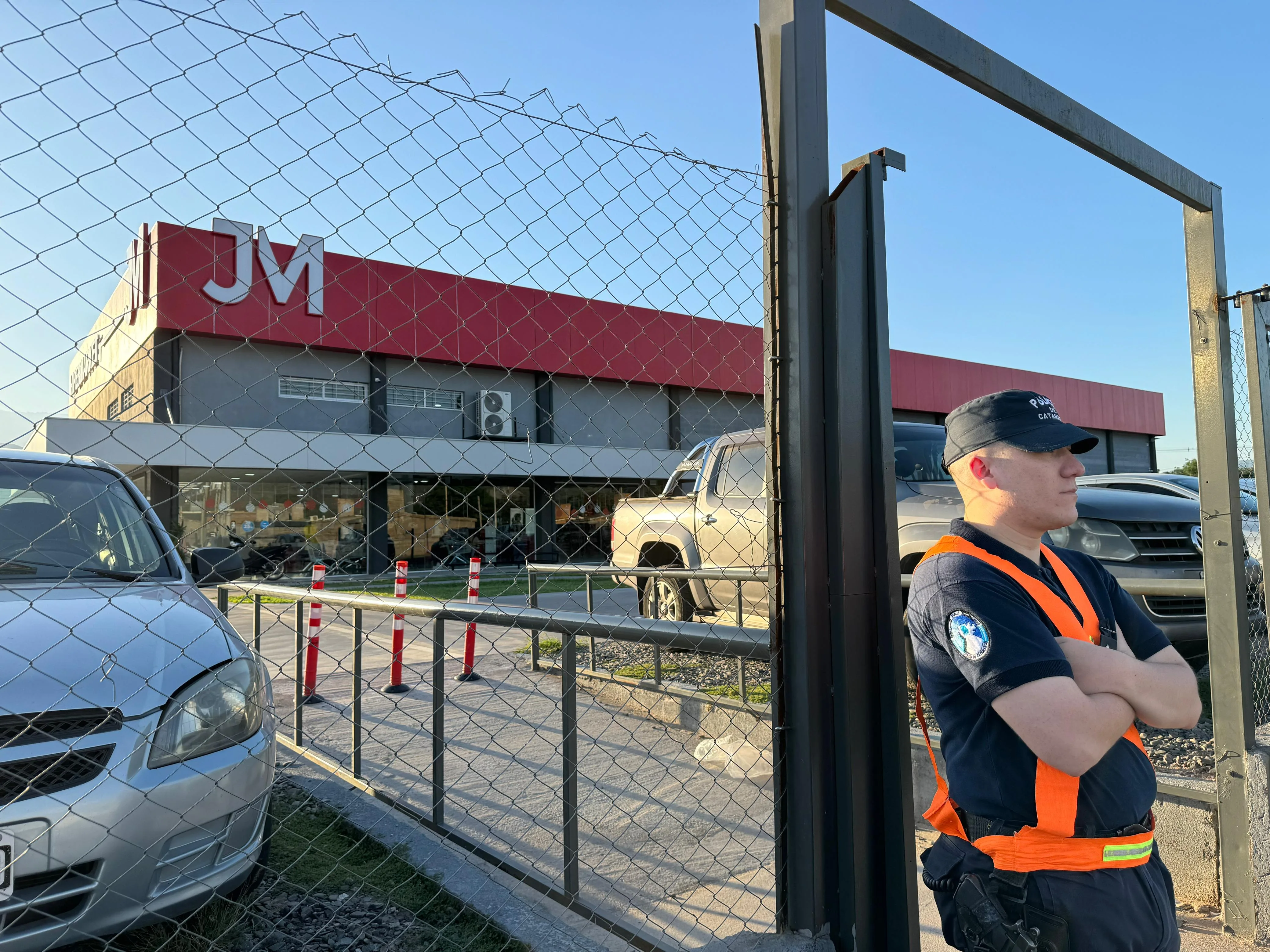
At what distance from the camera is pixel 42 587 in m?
2.68

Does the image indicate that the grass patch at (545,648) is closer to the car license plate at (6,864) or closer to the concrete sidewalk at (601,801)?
the concrete sidewalk at (601,801)

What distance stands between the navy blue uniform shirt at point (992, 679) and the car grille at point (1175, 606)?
3982mm

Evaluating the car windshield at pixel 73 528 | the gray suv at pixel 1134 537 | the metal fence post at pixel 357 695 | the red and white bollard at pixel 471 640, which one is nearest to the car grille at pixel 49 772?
the car windshield at pixel 73 528

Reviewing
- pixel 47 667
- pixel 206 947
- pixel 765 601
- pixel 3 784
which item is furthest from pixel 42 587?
pixel 765 601

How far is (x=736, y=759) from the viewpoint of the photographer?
16.1ft

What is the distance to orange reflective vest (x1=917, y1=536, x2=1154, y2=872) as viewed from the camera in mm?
1571

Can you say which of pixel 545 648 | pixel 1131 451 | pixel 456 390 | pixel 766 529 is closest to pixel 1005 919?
pixel 766 529

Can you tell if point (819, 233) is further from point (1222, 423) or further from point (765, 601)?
point (765, 601)

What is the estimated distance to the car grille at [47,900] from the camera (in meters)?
2.06

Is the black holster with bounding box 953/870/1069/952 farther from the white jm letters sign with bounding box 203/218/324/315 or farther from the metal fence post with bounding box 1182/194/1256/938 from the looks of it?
the metal fence post with bounding box 1182/194/1256/938

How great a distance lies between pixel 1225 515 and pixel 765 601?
4503mm

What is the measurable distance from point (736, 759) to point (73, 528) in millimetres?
3602

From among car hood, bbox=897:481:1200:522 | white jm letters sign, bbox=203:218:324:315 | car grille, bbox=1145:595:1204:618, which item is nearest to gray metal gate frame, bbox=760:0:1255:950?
white jm letters sign, bbox=203:218:324:315

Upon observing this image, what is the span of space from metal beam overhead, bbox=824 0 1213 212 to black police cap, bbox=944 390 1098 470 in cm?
111
